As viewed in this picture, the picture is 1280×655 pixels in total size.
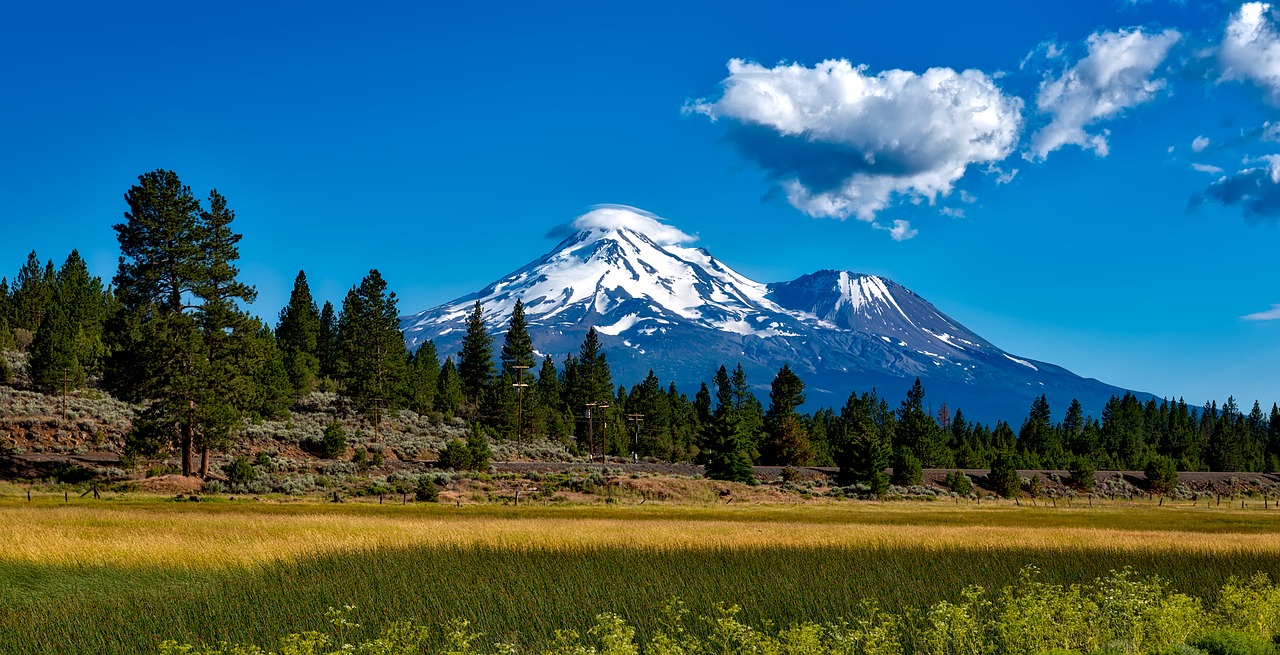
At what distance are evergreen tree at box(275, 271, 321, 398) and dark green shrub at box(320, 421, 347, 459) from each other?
2729 centimetres

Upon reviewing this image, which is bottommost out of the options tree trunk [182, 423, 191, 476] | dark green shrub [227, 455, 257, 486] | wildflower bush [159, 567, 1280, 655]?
wildflower bush [159, 567, 1280, 655]

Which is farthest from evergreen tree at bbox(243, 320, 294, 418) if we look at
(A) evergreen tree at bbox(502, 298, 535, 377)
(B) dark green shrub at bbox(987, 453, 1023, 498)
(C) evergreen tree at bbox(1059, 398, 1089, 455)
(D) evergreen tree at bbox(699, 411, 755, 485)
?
(C) evergreen tree at bbox(1059, 398, 1089, 455)

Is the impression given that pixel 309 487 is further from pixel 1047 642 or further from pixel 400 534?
pixel 1047 642

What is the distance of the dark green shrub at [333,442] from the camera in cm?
7256

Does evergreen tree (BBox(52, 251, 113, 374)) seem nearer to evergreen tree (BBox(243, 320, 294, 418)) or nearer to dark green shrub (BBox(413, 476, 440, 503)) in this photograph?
evergreen tree (BBox(243, 320, 294, 418))

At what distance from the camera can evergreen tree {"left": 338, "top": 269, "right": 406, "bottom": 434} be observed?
90.4m

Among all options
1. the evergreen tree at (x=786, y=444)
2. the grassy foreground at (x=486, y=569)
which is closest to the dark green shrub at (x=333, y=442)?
the grassy foreground at (x=486, y=569)

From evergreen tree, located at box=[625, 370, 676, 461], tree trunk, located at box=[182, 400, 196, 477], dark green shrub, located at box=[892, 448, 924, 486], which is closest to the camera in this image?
tree trunk, located at box=[182, 400, 196, 477]

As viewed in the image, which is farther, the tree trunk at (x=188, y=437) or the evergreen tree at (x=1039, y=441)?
the evergreen tree at (x=1039, y=441)

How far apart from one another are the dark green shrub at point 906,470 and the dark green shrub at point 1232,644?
227 feet

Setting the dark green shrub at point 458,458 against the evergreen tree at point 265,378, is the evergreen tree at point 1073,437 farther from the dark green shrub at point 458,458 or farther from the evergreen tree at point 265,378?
the evergreen tree at point 265,378

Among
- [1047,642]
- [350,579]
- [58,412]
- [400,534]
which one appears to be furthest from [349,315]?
[1047,642]

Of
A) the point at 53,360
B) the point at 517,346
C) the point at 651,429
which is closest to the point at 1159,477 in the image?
the point at 651,429

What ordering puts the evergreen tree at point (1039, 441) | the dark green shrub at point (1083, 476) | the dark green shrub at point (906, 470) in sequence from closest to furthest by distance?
the dark green shrub at point (906, 470), the dark green shrub at point (1083, 476), the evergreen tree at point (1039, 441)
